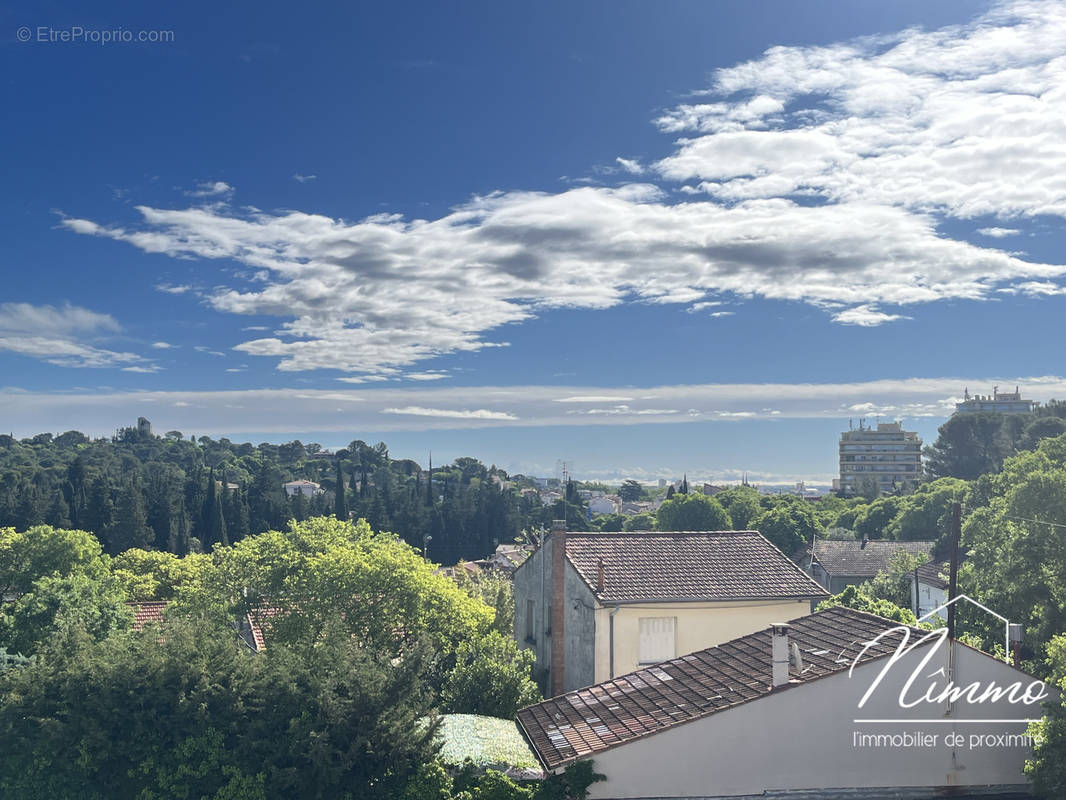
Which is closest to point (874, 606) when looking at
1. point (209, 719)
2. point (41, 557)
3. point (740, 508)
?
point (209, 719)

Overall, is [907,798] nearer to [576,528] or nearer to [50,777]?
[50,777]

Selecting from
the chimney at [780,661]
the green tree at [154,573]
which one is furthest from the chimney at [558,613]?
the green tree at [154,573]

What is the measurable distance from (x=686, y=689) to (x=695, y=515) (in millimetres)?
83621

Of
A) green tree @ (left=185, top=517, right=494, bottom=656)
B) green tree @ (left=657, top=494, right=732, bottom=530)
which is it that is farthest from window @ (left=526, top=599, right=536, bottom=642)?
green tree @ (left=657, top=494, right=732, bottom=530)

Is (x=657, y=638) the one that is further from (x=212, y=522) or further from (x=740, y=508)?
(x=212, y=522)

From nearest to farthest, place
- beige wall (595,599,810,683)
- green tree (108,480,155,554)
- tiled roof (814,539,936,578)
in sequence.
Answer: beige wall (595,599,810,683) → tiled roof (814,539,936,578) → green tree (108,480,155,554)

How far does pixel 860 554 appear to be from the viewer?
253 feet

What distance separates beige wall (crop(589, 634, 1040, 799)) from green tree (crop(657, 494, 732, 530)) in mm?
81639

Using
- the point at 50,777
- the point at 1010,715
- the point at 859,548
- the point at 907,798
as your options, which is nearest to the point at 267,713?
the point at 50,777

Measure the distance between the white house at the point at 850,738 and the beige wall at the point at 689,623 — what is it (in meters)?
10.1

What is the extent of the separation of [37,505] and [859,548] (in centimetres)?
8499

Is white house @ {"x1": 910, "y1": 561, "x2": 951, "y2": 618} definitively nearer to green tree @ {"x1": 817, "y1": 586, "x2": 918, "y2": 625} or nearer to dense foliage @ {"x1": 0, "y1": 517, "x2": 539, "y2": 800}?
green tree @ {"x1": 817, "y1": 586, "x2": 918, "y2": 625}

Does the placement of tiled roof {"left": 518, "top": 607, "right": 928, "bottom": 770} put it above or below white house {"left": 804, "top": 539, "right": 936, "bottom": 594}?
above

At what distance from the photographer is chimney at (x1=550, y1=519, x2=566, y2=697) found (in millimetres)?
29531
